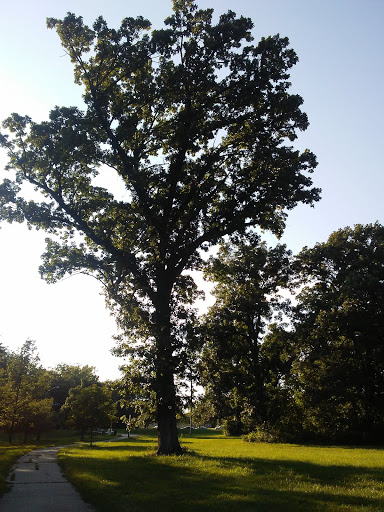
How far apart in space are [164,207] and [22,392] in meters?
36.3

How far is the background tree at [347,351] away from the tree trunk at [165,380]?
808 inches

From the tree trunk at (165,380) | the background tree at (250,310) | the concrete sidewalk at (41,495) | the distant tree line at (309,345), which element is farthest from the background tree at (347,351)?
the concrete sidewalk at (41,495)

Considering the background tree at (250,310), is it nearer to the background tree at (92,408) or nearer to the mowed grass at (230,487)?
the background tree at (92,408)

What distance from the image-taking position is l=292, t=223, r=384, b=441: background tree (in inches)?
1403

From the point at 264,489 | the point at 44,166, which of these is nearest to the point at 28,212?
the point at 44,166

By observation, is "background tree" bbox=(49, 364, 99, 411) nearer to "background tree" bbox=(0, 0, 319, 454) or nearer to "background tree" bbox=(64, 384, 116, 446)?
"background tree" bbox=(64, 384, 116, 446)

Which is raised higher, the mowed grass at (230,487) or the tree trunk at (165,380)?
the tree trunk at (165,380)

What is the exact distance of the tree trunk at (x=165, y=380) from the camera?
17828mm

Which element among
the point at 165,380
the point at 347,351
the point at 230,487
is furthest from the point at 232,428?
the point at 230,487

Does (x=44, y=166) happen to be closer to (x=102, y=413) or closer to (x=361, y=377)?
(x=361, y=377)

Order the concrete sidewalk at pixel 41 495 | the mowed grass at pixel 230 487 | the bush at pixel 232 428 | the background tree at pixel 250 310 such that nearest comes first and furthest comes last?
1. the mowed grass at pixel 230 487
2. the concrete sidewalk at pixel 41 495
3. the background tree at pixel 250 310
4. the bush at pixel 232 428

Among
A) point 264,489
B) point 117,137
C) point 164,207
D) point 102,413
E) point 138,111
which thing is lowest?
point 264,489

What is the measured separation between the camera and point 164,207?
1911 centimetres

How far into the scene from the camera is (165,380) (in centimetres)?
1797
